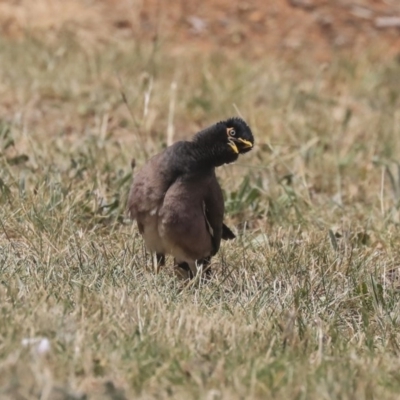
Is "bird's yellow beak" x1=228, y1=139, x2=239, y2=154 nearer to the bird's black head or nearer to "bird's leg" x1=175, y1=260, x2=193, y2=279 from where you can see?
the bird's black head

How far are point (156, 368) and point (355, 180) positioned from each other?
3.99 metres

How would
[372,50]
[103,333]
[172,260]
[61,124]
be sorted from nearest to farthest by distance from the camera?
[103,333], [172,260], [61,124], [372,50]

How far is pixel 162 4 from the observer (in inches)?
387

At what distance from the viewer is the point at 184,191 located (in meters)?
4.78

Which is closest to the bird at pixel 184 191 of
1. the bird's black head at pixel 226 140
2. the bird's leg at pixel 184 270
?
the bird's black head at pixel 226 140

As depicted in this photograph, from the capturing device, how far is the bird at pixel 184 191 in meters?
4.73

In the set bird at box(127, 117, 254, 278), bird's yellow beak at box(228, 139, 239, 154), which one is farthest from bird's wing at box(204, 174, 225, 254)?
bird's yellow beak at box(228, 139, 239, 154)

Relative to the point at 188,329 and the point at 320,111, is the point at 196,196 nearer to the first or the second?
the point at 188,329

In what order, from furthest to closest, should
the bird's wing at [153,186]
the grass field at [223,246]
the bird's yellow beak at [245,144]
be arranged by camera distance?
the bird's wing at [153,186] < the bird's yellow beak at [245,144] < the grass field at [223,246]

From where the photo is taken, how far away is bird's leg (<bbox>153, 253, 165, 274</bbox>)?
4773 millimetres

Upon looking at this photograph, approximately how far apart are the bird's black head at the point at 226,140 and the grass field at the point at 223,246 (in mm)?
560

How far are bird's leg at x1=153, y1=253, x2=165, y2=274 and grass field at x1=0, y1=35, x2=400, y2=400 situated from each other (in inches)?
1.8

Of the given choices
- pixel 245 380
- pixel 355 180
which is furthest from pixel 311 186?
pixel 245 380

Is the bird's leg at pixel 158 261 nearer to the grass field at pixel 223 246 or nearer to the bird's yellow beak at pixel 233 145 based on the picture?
the grass field at pixel 223 246
